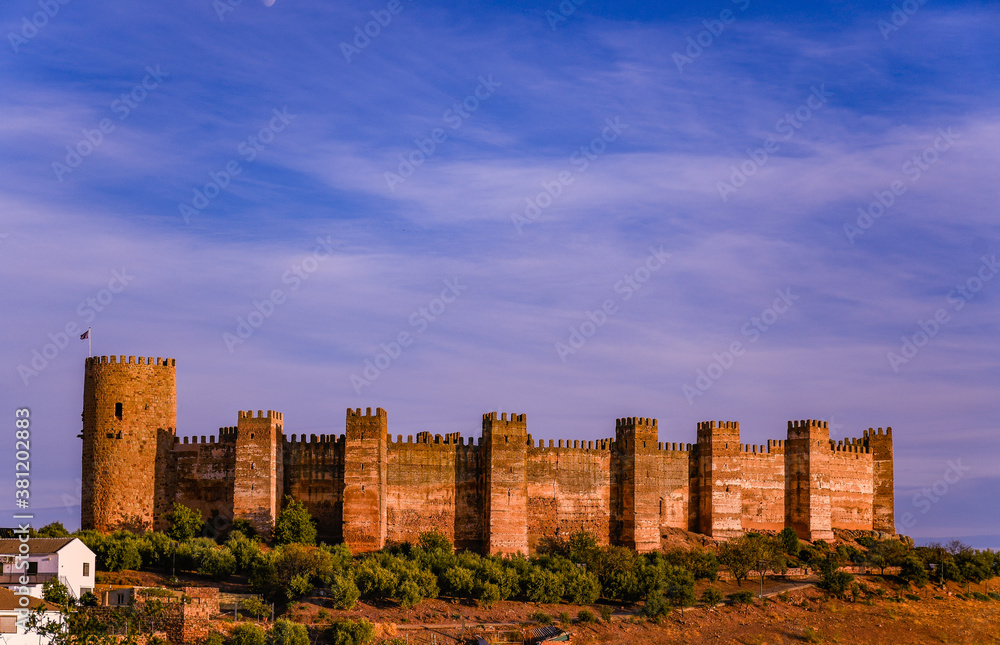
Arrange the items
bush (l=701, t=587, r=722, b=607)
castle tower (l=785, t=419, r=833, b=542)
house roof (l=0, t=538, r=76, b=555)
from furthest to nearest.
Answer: castle tower (l=785, t=419, r=833, b=542) < bush (l=701, t=587, r=722, b=607) < house roof (l=0, t=538, r=76, b=555)

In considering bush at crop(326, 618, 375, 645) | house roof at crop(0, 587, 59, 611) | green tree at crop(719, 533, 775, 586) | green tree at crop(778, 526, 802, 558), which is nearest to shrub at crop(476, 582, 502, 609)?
bush at crop(326, 618, 375, 645)

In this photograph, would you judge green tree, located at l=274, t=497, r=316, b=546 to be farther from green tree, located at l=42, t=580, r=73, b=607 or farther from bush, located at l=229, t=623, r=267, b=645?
green tree, located at l=42, t=580, r=73, b=607

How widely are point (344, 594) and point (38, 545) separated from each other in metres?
11.3

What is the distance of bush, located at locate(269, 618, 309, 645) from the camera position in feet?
148

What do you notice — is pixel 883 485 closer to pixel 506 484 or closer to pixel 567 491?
pixel 567 491

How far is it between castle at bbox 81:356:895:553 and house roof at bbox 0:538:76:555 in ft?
24.2

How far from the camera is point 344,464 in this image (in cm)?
5791

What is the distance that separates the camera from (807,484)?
222ft

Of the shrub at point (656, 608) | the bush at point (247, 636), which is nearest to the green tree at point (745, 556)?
the shrub at point (656, 608)

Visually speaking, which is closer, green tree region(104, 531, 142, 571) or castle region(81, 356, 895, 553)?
green tree region(104, 531, 142, 571)

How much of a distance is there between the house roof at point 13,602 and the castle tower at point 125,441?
41.1 ft

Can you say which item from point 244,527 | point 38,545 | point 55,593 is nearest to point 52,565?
point 38,545

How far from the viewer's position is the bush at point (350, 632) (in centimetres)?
4659

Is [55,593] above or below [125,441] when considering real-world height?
below
